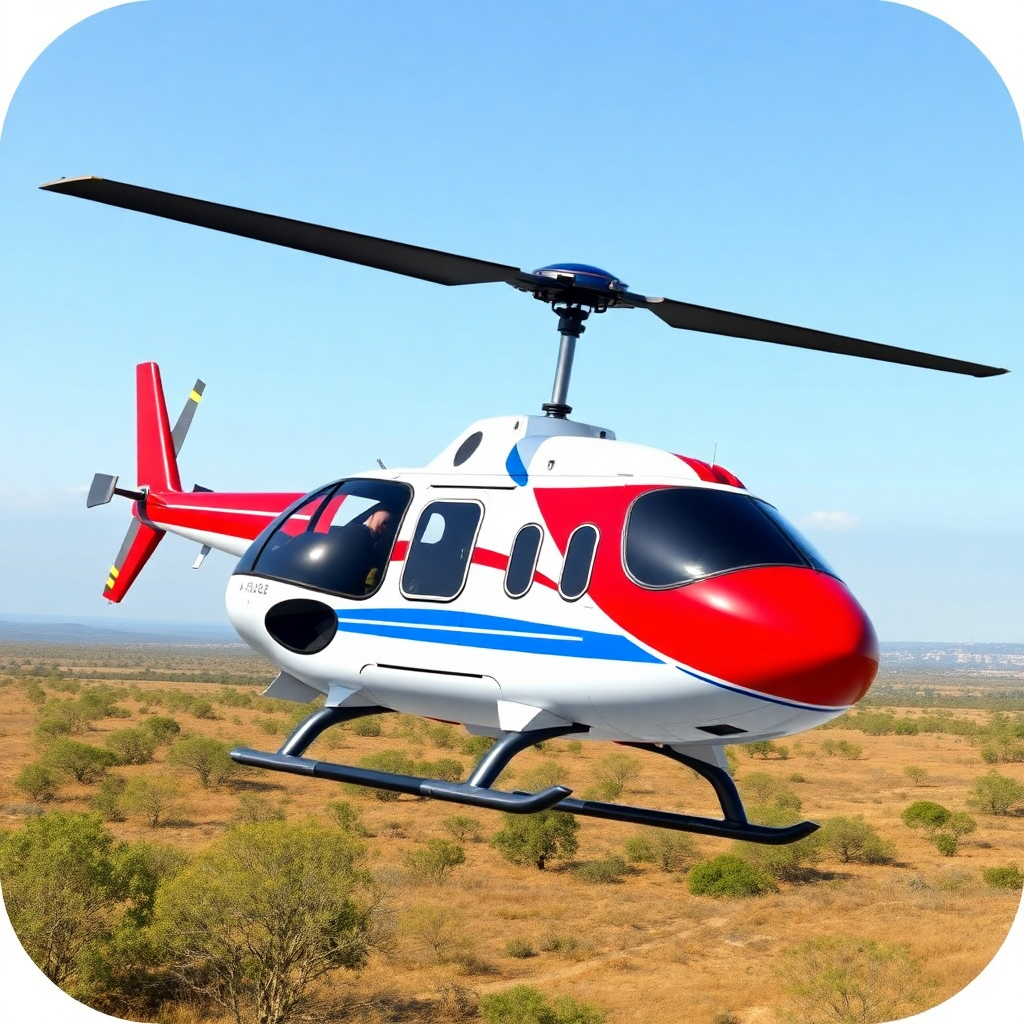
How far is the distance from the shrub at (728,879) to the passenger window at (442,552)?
2278 inches

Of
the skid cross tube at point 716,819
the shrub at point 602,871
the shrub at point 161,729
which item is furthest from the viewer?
the shrub at point 161,729

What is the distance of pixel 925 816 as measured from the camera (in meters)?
75.1

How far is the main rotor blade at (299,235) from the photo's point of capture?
9.26 meters

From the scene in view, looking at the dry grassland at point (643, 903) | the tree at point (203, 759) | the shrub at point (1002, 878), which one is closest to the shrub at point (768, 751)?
the dry grassland at point (643, 903)

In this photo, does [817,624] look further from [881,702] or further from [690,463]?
[881,702]

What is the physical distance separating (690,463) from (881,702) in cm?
17108

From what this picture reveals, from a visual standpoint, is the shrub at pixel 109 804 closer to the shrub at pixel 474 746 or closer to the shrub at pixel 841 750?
the shrub at pixel 474 746

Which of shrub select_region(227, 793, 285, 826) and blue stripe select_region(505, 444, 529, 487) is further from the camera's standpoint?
shrub select_region(227, 793, 285, 826)

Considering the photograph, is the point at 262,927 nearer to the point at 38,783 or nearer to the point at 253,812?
the point at 253,812

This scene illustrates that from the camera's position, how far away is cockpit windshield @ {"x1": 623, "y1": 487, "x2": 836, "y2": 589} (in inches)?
382

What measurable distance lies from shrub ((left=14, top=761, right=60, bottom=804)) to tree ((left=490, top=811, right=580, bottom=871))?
31.5m

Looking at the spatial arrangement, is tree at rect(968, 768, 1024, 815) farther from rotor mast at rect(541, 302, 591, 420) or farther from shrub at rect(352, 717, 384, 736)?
rotor mast at rect(541, 302, 591, 420)

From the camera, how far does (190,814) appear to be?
241 feet

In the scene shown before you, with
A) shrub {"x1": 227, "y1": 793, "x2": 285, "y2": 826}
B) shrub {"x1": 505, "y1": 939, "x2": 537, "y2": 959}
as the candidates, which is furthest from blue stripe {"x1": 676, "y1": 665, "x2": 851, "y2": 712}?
shrub {"x1": 227, "y1": 793, "x2": 285, "y2": 826}
